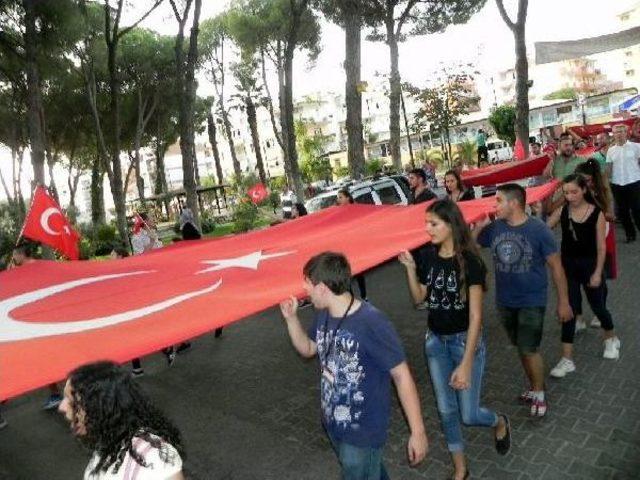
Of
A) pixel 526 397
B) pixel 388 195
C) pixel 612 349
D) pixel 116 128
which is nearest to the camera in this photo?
pixel 526 397

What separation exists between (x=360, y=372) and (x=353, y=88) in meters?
15.0

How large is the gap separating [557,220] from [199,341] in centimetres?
567

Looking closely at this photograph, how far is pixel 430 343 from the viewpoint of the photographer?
3.29 m

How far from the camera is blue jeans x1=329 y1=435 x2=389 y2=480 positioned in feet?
8.32

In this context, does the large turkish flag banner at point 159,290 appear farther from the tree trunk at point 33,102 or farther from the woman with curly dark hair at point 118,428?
the tree trunk at point 33,102

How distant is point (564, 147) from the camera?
7469mm

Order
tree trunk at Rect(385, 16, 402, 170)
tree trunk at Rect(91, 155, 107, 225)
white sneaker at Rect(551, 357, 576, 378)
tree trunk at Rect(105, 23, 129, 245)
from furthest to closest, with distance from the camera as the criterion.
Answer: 1. tree trunk at Rect(91, 155, 107, 225)
2. tree trunk at Rect(385, 16, 402, 170)
3. tree trunk at Rect(105, 23, 129, 245)
4. white sneaker at Rect(551, 357, 576, 378)

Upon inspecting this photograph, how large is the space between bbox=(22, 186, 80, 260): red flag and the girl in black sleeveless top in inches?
216

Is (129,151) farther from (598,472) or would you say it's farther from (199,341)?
(598,472)

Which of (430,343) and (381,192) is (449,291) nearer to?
(430,343)

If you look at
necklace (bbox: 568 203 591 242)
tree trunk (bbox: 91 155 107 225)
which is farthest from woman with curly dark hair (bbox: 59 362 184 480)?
tree trunk (bbox: 91 155 107 225)

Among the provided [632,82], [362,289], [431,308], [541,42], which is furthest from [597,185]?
[632,82]

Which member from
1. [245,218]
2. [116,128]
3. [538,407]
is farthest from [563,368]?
[116,128]

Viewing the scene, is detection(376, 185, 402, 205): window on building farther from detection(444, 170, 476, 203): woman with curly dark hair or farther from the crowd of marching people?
the crowd of marching people
